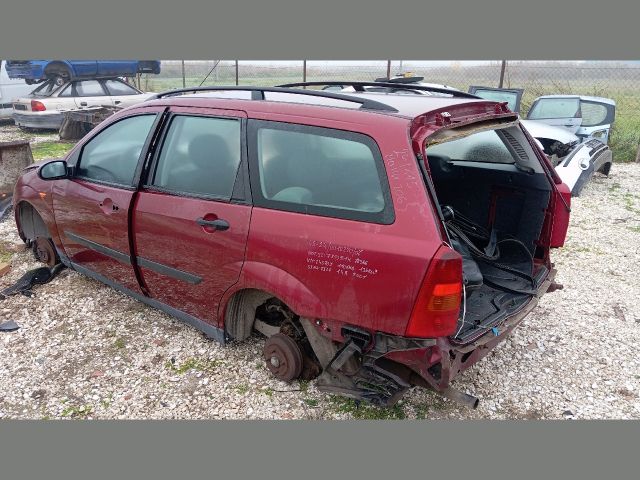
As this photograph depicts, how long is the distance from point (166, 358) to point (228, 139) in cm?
162

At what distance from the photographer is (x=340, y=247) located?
8.48 feet

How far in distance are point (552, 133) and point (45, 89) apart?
479 inches

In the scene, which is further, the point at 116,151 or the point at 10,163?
the point at 10,163

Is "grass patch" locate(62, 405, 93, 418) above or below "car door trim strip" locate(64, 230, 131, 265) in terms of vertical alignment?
below

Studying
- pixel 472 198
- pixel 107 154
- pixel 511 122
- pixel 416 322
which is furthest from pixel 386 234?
pixel 107 154

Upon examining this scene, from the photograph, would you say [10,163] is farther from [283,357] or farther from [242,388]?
[283,357]

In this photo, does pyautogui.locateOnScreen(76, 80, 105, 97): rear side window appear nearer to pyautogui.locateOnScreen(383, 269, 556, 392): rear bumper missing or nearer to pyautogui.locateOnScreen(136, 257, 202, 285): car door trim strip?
pyautogui.locateOnScreen(136, 257, 202, 285): car door trim strip

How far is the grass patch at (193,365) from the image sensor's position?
3465 mm

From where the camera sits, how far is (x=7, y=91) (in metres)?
13.7

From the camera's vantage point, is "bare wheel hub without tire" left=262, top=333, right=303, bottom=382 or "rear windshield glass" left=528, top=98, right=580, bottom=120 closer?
"bare wheel hub without tire" left=262, top=333, right=303, bottom=382

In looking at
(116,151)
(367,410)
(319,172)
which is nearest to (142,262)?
(116,151)

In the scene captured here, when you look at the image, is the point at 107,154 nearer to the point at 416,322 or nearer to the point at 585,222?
the point at 416,322

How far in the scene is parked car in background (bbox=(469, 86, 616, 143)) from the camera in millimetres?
9852

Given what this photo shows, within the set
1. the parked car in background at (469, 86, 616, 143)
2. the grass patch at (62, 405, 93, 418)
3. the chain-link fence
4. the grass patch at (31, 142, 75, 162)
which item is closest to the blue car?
the chain-link fence
